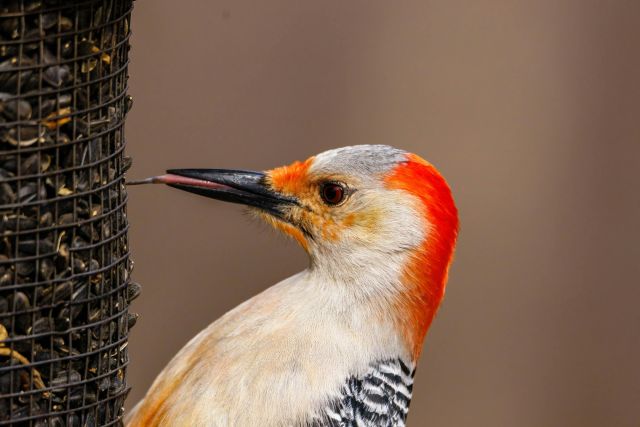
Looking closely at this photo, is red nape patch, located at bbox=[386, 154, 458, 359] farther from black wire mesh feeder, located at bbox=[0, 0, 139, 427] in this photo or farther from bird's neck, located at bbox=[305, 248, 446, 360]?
black wire mesh feeder, located at bbox=[0, 0, 139, 427]

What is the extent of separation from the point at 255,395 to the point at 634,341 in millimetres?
4242

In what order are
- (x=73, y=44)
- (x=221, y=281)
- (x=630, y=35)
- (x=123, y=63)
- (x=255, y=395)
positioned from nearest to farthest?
(x=73, y=44)
(x=123, y=63)
(x=255, y=395)
(x=221, y=281)
(x=630, y=35)

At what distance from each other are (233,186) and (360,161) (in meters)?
0.47

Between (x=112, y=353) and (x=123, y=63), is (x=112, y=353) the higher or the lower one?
the lower one

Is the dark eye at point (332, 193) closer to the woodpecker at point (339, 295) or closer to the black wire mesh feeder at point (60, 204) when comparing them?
the woodpecker at point (339, 295)

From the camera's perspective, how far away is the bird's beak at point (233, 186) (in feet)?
13.7

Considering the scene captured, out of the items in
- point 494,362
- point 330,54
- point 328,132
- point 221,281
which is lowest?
point 494,362

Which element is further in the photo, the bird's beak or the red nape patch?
the red nape patch

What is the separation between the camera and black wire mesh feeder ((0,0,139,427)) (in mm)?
3354

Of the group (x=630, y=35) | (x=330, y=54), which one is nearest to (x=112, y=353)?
(x=330, y=54)

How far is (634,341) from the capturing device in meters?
7.70

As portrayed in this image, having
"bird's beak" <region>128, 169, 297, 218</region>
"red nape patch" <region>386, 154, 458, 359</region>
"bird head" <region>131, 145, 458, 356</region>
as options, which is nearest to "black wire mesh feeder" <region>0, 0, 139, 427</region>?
"bird's beak" <region>128, 169, 297, 218</region>

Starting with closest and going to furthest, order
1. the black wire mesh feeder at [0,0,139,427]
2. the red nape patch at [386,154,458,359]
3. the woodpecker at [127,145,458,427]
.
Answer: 1. the black wire mesh feeder at [0,0,139,427]
2. the woodpecker at [127,145,458,427]
3. the red nape patch at [386,154,458,359]

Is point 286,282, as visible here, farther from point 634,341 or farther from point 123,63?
point 634,341
